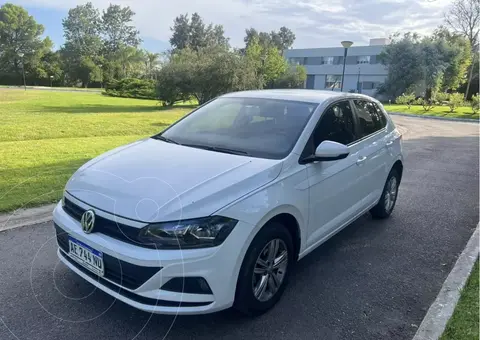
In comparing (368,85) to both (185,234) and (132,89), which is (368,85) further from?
(185,234)

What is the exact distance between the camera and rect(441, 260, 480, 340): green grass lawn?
2.84 m

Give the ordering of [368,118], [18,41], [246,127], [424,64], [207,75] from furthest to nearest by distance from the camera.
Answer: [18,41] < [424,64] < [207,75] < [368,118] < [246,127]

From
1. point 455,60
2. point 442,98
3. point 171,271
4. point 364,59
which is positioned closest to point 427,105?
point 442,98

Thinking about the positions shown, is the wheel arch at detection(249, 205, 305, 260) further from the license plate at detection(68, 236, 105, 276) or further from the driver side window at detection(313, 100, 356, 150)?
the license plate at detection(68, 236, 105, 276)

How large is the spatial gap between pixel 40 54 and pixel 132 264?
7908 cm

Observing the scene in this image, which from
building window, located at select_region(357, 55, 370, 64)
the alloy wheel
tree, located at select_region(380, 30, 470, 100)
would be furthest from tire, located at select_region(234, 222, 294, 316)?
building window, located at select_region(357, 55, 370, 64)

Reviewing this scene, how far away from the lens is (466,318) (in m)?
3.05

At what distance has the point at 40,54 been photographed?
227 feet

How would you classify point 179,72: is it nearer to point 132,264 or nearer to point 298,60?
point 132,264

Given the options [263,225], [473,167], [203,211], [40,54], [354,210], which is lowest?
[473,167]

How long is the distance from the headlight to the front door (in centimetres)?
112

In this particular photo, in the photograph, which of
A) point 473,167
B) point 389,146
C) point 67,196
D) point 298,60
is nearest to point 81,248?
point 67,196

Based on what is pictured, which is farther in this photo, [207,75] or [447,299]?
[207,75]

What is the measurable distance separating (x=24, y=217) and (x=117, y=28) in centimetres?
9841
